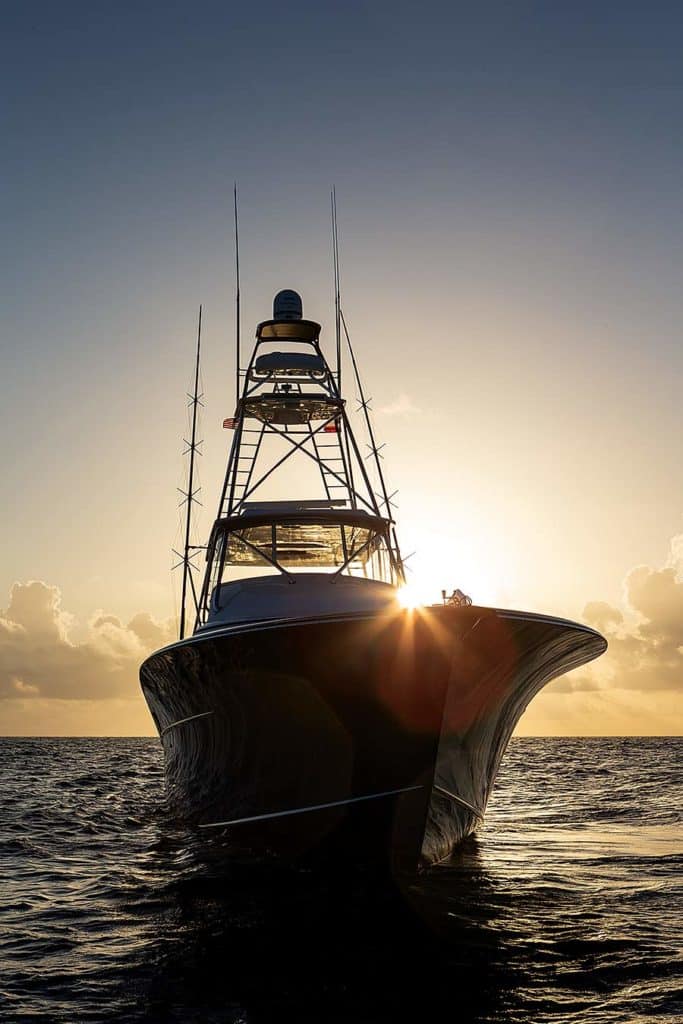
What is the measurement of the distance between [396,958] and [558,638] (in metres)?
4.37

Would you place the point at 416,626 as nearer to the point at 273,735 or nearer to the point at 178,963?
the point at 273,735

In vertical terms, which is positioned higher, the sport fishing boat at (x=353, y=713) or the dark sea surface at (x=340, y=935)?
the sport fishing boat at (x=353, y=713)

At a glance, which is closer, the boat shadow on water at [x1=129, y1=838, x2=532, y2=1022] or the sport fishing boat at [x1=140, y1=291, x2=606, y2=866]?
the boat shadow on water at [x1=129, y1=838, x2=532, y2=1022]

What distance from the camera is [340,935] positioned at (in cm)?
732

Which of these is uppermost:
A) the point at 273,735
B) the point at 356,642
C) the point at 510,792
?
the point at 356,642

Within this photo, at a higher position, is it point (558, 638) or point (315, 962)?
point (558, 638)

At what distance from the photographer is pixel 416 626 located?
8672mm

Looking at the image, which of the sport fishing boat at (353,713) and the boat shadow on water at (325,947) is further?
the sport fishing boat at (353,713)

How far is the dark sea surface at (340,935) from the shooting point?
5.85 metres

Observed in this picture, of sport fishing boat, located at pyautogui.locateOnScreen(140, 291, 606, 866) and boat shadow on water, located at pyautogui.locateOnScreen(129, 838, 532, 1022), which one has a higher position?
sport fishing boat, located at pyautogui.locateOnScreen(140, 291, 606, 866)

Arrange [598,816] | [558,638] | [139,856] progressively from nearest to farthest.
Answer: [558,638], [139,856], [598,816]

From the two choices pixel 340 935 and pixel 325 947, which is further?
pixel 340 935

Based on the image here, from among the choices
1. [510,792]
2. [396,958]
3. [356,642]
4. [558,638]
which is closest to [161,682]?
[356,642]

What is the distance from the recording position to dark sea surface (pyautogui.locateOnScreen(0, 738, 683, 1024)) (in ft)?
19.2
